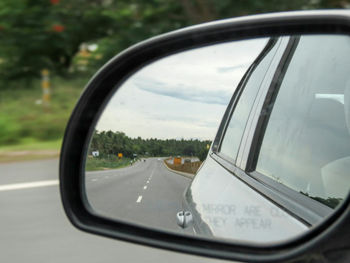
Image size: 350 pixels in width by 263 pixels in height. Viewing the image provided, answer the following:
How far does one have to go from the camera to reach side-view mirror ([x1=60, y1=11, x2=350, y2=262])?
1184 millimetres

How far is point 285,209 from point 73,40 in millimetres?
9234

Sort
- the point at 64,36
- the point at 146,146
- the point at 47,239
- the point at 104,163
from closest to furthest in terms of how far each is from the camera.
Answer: the point at 146,146 → the point at 104,163 → the point at 47,239 → the point at 64,36

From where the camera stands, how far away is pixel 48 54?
32.1ft

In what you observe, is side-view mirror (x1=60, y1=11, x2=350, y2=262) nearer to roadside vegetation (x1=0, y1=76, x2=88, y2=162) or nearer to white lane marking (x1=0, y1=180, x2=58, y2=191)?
white lane marking (x1=0, y1=180, x2=58, y2=191)

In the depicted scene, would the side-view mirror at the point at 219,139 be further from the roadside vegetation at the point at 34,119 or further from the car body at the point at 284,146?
the roadside vegetation at the point at 34,119

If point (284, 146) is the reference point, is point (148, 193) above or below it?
below

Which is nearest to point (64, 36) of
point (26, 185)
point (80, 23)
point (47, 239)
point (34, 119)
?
point (80, 23)

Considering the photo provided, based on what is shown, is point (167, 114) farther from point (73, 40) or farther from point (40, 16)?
point (73, 40)

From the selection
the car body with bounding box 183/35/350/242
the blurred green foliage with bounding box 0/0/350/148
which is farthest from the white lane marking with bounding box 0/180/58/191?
the car body with bounding box 183/35/350/242

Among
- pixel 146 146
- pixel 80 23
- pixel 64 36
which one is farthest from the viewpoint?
pixel 80 23

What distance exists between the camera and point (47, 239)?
11.7ft

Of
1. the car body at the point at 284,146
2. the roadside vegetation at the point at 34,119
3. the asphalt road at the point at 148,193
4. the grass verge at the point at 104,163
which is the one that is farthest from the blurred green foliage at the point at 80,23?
the asphalt road at the point at 148,193

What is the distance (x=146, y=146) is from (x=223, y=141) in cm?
30

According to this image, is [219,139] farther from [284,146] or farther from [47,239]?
[47,239]
